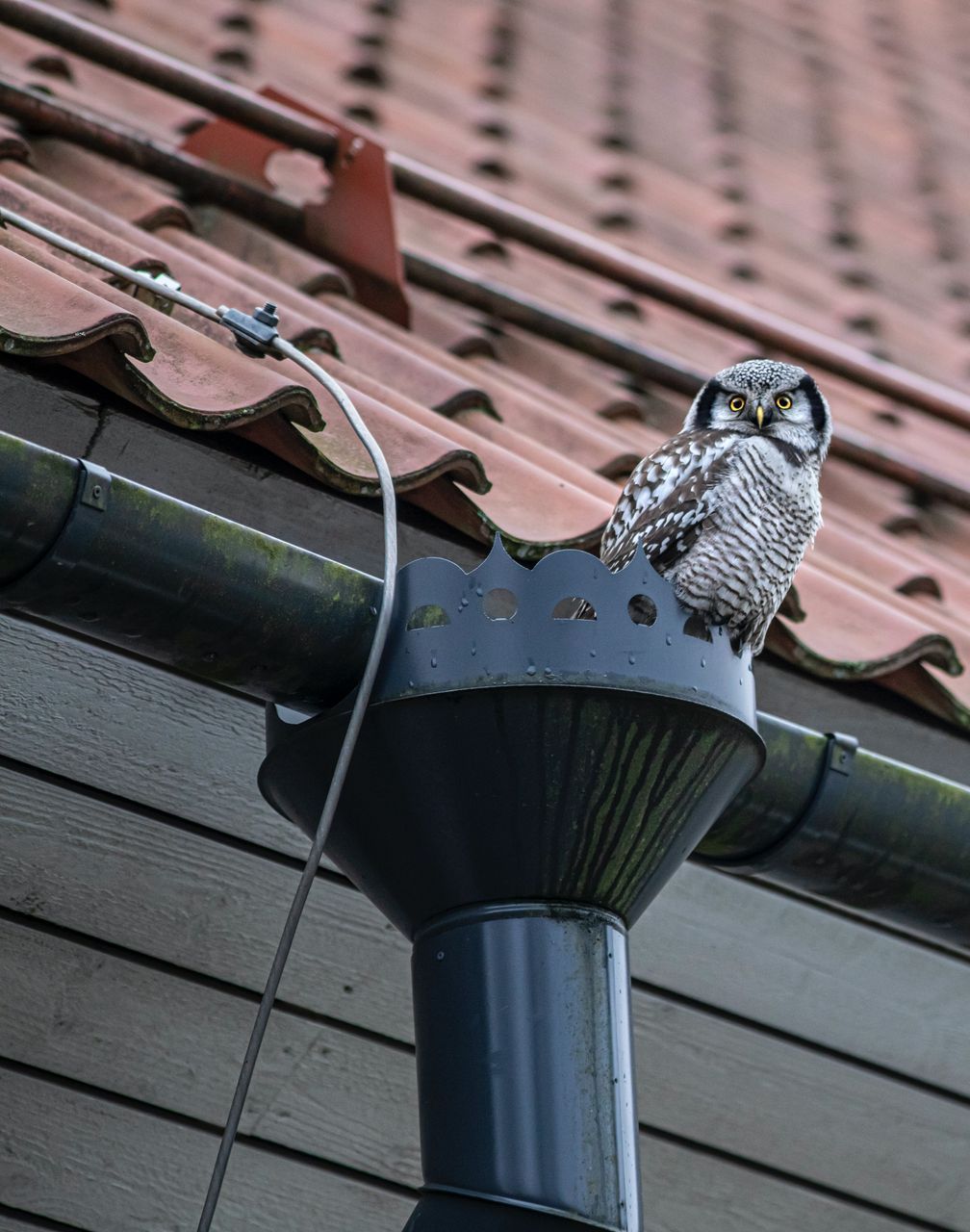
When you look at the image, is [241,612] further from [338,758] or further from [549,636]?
[549,636]

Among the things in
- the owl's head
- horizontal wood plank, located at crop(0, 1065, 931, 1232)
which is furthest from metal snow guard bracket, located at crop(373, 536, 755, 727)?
the owl's head

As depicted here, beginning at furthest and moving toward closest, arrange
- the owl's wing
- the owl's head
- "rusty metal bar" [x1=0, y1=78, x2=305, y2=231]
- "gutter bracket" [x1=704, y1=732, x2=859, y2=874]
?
"rusty metal bar" [x1=0, y1=78, x2=305, y2=231] < the owl's head < the owl's wing < "gutter bracket" [x1=704, y1=732, x2=859, y2=874]

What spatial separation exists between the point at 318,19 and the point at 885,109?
268cm

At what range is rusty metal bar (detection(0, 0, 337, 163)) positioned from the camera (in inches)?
125

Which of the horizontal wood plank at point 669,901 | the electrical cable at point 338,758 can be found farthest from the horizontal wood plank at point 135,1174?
the electrical cable at point 338,758

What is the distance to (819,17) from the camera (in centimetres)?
739

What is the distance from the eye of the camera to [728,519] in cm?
231

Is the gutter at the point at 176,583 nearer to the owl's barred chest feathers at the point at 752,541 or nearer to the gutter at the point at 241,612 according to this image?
the gutter at the point at 241,612

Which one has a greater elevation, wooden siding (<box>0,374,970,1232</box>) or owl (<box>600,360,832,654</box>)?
owl (<box>600,360,832,654</box>)

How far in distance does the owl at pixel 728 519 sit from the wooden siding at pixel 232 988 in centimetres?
33

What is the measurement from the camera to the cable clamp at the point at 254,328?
6.36 feet

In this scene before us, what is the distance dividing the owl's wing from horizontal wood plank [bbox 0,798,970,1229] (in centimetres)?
64

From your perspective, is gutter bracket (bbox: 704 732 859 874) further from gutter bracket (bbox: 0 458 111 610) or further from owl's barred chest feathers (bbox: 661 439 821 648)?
gutter bracket (bbox: 0 458 111 610)

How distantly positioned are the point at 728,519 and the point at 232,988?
0.97 m
